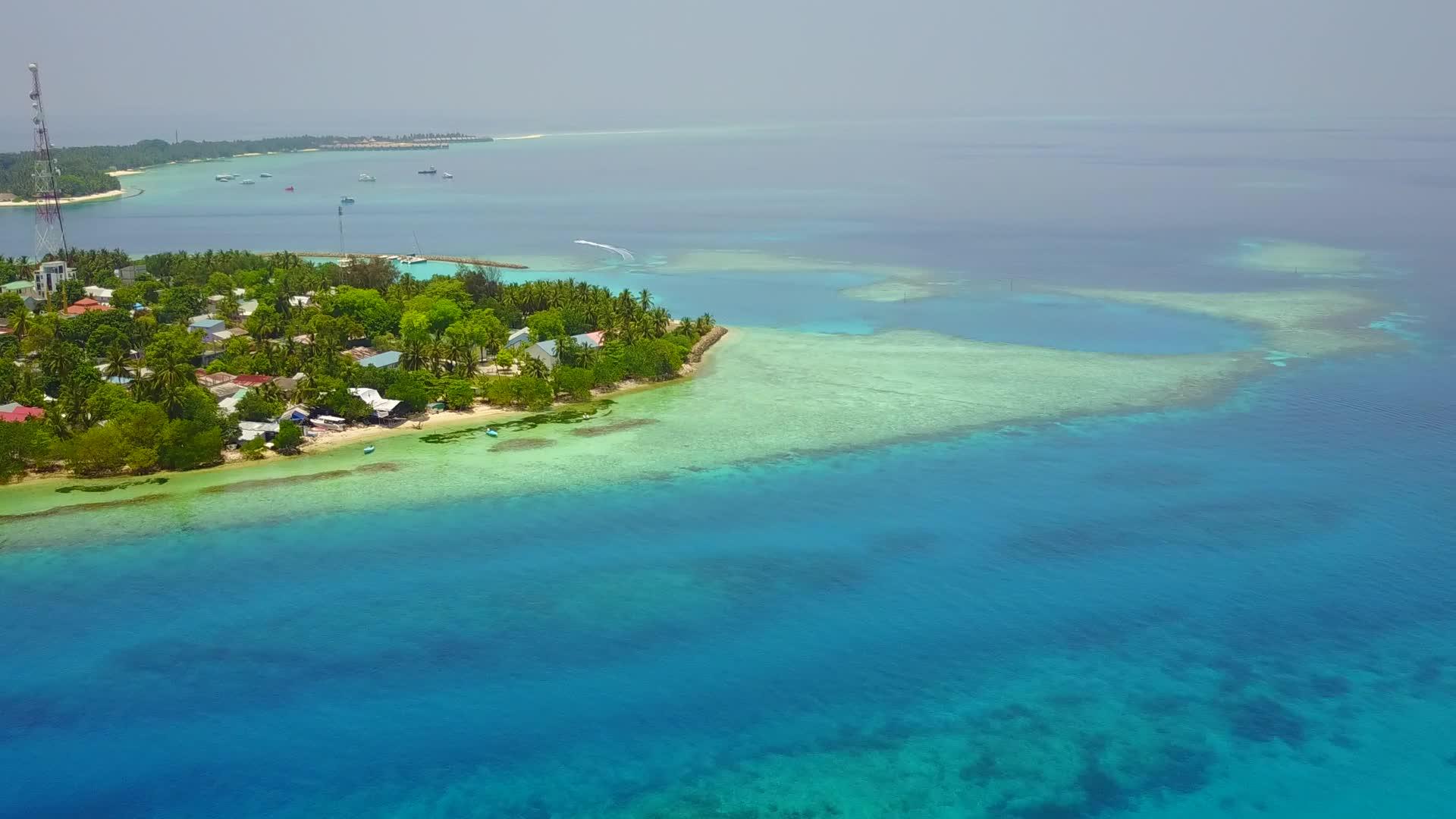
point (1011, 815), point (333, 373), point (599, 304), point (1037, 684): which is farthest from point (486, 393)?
point (1011, 815)

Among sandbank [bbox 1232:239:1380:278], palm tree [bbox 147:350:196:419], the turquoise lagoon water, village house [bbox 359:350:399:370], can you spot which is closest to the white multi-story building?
village house [bbox 359:350:399:370]

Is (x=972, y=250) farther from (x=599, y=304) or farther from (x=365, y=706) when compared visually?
(x=365, y=706)

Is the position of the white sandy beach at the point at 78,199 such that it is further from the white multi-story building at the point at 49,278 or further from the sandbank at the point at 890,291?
the sandbank at the point at 890,291

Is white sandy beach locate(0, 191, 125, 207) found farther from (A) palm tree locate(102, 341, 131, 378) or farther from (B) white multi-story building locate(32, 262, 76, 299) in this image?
(A) palm tree locate(102, 341, 131, 378)

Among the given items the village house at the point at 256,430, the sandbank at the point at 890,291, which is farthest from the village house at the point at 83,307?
the sandbank at the point at 890,291

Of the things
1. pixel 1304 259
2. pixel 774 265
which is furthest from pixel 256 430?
pixel 1304 259

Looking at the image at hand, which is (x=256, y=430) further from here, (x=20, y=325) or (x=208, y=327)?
(x=20, y=325)
